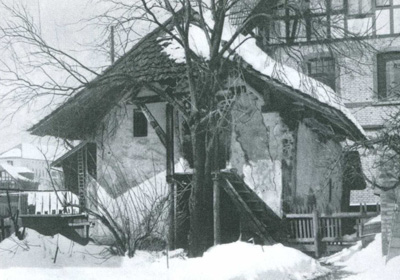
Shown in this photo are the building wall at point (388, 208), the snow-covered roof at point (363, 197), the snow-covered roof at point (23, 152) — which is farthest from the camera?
the snow-covered roof at point (23, 152)

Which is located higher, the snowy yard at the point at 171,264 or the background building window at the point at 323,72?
the background building window at the point at 323,72

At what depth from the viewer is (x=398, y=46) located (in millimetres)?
23406

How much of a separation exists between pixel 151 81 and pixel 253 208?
12.4ft

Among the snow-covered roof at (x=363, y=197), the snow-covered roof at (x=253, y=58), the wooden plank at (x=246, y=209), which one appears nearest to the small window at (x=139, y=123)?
the snow-covered roof at (x=253, y=58)

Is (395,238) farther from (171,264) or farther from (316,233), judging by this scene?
(316,233)

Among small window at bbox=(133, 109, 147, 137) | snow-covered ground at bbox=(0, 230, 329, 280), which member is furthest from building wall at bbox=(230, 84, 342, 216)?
small window at bbox=(133, 109, 147, 137)

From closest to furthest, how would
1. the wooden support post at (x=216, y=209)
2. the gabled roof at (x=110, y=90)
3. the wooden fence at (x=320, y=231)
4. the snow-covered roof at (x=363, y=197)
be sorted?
1. the wooden support post at (x=216, y=209)
2. the gabled roof at (x=110, y=90)
3. the wooden fence at (x=320, y=231)
4. the snow-covered roof at (x=363, y=197)

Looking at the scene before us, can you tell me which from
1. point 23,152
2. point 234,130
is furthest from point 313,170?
point 23,152

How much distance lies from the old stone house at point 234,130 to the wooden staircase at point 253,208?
0.02 m

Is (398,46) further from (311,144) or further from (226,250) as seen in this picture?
(226,250)

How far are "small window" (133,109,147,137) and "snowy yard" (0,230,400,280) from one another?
3.44m

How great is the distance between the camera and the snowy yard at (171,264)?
30.6 ft

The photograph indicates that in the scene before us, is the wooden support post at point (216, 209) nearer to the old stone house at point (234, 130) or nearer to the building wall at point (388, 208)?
the old stone house at point (234, 130)

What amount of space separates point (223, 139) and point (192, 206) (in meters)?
2.81
